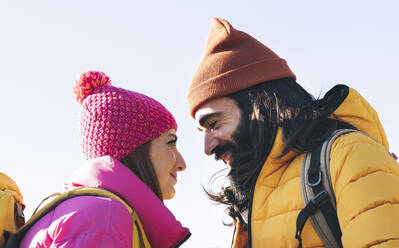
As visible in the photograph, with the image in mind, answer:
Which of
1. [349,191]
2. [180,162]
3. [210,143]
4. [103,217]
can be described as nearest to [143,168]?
[180,162]

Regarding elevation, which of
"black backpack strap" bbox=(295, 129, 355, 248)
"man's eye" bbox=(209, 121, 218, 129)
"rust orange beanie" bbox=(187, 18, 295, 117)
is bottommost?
"black backpack strap" bbox=(295, 129, 355, 248)

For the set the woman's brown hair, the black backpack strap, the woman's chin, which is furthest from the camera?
the woman's chin

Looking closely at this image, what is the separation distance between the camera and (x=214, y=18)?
4.98 m

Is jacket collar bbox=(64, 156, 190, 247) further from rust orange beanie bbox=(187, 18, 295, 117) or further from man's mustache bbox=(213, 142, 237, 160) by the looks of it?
rust orange beanie bbox=(187, 18, 295, 117)

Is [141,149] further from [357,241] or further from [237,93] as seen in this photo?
[357,241]

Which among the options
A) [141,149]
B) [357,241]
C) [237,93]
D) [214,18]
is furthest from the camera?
[214,18]

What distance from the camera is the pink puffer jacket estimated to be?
2.75 metres

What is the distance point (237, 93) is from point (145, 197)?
1.36m

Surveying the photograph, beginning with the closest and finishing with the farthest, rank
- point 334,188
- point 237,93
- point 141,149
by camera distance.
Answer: point 334,188 < point 141,149 < point 237,93

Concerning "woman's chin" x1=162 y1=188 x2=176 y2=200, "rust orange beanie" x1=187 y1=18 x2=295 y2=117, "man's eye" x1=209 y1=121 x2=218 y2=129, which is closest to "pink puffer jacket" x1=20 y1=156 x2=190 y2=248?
"woman's chin" x1=162 y1=188 x2=176 y2=200

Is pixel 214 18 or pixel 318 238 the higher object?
pixel 214 18

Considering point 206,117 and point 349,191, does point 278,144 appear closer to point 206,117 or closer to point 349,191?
point 349,191

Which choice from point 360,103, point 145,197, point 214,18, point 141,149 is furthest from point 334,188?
point 214,18

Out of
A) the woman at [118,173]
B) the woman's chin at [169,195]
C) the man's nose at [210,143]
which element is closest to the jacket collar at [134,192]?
the woman at [118,173]
